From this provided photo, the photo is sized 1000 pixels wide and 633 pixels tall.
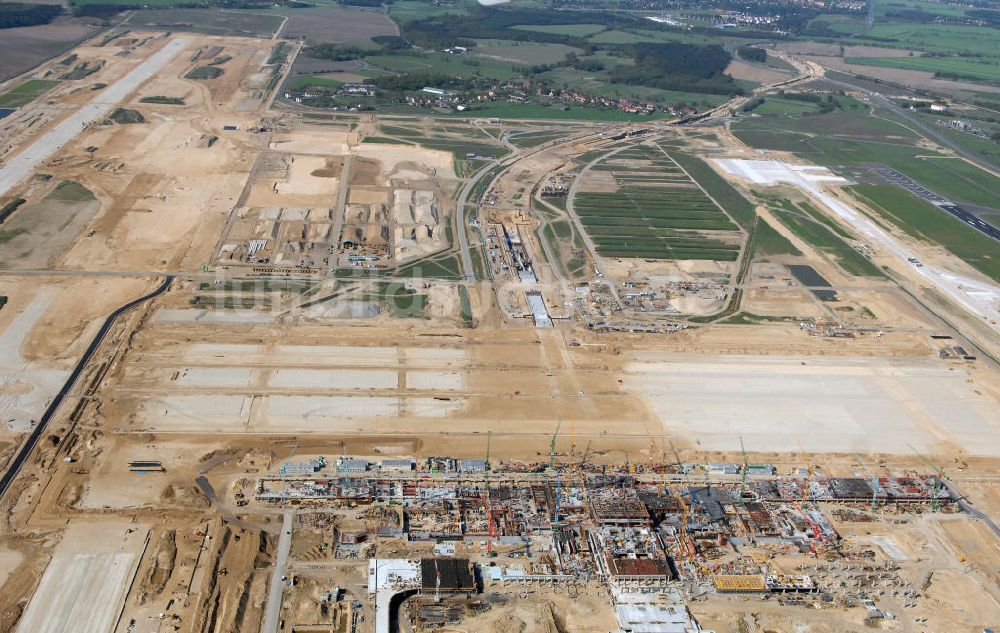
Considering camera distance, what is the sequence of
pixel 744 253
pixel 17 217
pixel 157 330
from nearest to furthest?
1. pixel 157 330
2. pixel 17 217
3. pixel 744 253

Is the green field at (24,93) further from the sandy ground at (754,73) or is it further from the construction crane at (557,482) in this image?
the sandy ground at (754,73)

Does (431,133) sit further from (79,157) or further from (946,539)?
(946,539)

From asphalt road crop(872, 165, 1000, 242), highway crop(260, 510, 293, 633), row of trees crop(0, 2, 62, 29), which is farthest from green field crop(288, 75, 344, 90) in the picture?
highway crop(260, 510, 293, 633)

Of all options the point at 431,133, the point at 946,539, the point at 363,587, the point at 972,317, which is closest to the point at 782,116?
the point at 431,133

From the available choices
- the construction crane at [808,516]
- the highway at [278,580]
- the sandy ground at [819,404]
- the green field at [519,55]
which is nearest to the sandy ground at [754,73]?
the green field at [519,55]

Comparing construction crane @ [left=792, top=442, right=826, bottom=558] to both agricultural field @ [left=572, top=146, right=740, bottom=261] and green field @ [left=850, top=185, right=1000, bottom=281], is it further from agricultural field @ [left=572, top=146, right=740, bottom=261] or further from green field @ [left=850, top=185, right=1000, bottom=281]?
green field @ [left=850, top=185, right=1000, bottom=281]

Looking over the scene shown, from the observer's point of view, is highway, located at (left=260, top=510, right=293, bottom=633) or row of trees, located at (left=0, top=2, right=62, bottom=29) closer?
highway, located at (left=260, top=510, right=293, bottom=633)
